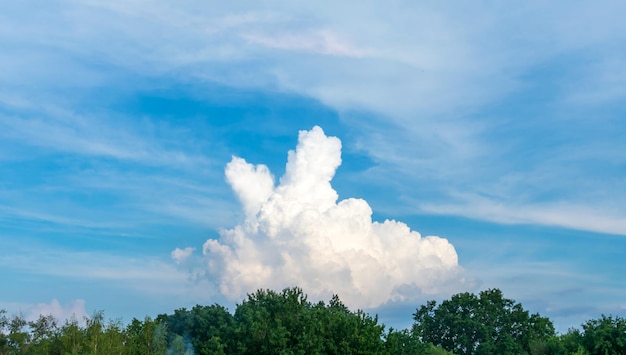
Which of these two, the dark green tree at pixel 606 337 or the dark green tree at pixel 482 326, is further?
the dark green tree at pixel 482 326

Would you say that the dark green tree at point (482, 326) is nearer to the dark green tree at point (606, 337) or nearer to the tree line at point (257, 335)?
the tree line at point (257, 335)

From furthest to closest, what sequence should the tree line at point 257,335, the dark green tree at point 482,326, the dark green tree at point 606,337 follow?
the dark green tree at point 482,326, the dark green tree at point 606,337, the tree line at point 257,335

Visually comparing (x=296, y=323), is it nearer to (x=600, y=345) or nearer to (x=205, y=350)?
(x=205, y=350)

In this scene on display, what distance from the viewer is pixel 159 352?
44.9 m

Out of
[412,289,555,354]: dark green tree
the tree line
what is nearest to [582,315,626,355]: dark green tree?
the tree line

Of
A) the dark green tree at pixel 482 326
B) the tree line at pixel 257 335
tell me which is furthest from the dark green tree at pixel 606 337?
the dark green tree at pixel 482 326

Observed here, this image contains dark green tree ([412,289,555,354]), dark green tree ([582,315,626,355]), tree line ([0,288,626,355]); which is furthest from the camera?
dark green tree ([412,289,555,354])

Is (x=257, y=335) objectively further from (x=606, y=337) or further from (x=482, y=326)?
(x=482, y=326)

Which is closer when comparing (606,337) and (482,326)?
(606,337)

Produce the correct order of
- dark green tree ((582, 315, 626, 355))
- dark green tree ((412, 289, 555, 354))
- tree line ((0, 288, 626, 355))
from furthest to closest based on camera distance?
dark green tree ((412, 289, 555, 354)) < dark green tree ((582, 315, 626, 355)) < tree line ((0, 288, 626, 355))

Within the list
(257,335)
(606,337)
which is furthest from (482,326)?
(257,335)

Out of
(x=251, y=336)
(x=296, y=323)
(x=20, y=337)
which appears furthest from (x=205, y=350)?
(x=20, y=337)

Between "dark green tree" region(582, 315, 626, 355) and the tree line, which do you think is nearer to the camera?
the tree line

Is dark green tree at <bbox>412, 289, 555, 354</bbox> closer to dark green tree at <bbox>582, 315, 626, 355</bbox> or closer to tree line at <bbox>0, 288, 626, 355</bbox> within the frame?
tree line at <bbox>0, 288, 626, 355</bbox>
